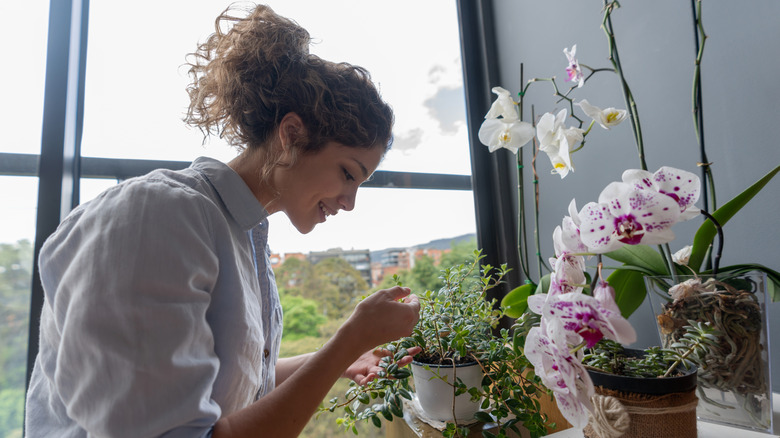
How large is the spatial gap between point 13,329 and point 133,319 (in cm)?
83

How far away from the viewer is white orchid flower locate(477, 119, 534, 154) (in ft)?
2.97

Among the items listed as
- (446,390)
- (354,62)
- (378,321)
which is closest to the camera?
(378,321)

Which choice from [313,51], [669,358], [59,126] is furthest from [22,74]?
[669,358]

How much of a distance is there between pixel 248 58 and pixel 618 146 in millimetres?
963

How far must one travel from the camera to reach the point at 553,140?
2.73 ft

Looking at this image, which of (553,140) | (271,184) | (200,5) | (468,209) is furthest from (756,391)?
(200,5)

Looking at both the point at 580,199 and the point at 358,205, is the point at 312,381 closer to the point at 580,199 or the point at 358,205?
the point at 358,205

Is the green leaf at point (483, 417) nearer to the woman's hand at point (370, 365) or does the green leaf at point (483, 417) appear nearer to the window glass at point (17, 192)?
the woman's hand at point (370, 365)

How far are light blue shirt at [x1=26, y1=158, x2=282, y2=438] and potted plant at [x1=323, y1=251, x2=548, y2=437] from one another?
0.89 feet

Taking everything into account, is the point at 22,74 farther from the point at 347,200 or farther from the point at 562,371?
the point at 562,371

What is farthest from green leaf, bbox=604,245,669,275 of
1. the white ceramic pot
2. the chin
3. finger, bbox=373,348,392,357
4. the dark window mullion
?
the dark window mullion

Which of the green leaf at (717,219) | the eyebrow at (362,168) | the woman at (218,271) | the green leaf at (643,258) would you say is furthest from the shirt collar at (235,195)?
the green leaf at (717,219)

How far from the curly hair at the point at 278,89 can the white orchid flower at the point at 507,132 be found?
0.77 feet

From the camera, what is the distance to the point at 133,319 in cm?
50
